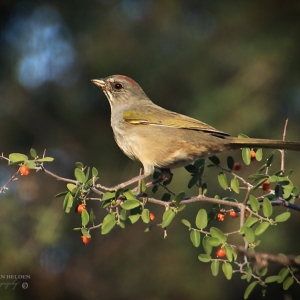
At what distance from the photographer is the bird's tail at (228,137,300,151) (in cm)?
392

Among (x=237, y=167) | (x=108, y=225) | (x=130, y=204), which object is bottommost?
(x=108, y=225)

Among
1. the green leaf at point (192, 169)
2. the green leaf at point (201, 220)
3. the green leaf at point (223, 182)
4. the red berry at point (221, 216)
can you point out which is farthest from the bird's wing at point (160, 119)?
the green leaf at point (201, 220)

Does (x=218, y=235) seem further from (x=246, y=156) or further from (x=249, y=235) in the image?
(x=246, y=156)

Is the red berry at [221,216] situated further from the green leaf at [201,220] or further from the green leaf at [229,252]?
the green leaf at [229,252]

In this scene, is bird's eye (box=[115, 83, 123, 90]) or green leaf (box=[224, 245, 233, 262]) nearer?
green leaf (box=[224, 245, 233, 262])

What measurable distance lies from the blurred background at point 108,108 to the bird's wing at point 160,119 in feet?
7.45

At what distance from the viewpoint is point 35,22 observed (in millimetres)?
9250

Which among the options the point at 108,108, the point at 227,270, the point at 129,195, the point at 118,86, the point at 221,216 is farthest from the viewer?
the point at 108,108

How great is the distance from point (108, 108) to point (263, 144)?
5625 millimetres

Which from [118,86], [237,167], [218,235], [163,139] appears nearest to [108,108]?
[118,86]

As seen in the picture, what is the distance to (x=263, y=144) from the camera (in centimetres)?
398

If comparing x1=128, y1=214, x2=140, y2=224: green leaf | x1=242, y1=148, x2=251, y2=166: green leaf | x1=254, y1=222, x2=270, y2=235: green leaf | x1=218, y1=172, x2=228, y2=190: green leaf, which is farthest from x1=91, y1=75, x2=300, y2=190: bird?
x1=254, y1=222, x2=270, y2=235: green leaf

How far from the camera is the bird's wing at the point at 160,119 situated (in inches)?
187

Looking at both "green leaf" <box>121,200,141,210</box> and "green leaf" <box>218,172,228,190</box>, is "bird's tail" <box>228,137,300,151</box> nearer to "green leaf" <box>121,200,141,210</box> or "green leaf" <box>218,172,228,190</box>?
"green leaf" <box>218,172,228,190</box>
